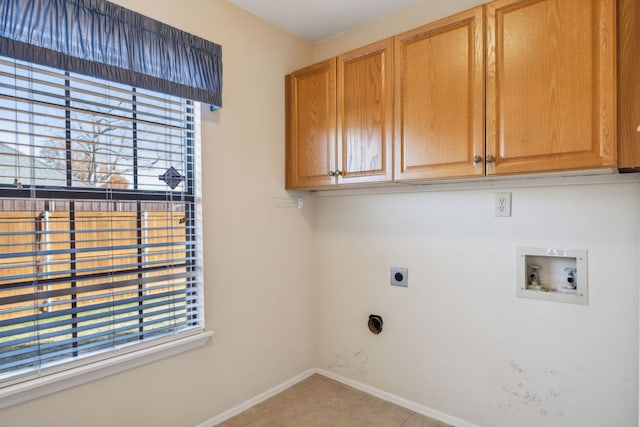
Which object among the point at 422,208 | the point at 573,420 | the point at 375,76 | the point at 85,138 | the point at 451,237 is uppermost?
the point at 375,76

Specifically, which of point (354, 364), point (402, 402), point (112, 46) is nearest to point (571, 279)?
point (402, 402)

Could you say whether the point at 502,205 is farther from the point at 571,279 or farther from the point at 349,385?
the point at 349,385

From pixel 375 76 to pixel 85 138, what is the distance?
4.63ft

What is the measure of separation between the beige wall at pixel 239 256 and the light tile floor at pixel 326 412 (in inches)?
4.8

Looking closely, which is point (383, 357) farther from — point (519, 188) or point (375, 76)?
point (375, 76)

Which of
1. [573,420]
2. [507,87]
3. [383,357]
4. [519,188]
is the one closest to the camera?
[507,87]

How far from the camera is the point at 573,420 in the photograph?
1662mm

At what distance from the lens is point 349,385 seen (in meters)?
2.42

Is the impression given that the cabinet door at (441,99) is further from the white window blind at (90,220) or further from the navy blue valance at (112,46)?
the white window blind at (90,220)

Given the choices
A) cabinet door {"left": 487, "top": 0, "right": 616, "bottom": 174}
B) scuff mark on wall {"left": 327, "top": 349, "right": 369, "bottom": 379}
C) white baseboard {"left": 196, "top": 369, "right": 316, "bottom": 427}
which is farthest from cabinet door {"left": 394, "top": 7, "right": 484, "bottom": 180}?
white baseboard {"left": 196, "top": 369, "right": 316, "bottom": 427}

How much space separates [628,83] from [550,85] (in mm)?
244

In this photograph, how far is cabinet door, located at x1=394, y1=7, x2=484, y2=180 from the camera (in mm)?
1613

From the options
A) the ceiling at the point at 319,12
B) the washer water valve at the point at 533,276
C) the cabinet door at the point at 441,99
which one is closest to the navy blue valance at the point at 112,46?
the ceiling at the point at 319,12

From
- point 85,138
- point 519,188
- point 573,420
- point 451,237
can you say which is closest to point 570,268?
point 519,188
